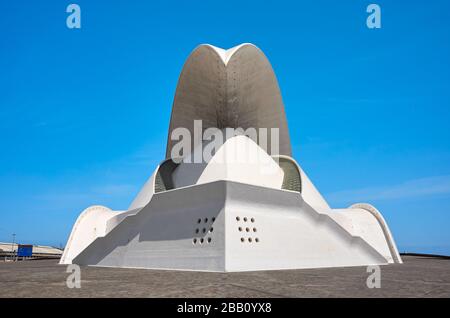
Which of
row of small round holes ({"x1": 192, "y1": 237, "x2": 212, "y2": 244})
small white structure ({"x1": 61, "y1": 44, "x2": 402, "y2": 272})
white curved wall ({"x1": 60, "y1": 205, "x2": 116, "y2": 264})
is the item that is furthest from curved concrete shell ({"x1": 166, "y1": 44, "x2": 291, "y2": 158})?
row of small round holes ({"x1": 192, "y1": 237, "x2": 212, "y2": 244})

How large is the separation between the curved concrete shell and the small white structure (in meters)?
0.06

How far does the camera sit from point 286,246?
1195 centimetres

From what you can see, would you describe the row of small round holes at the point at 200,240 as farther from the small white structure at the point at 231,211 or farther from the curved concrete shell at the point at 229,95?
the curved concrete shell at the point at 229,95

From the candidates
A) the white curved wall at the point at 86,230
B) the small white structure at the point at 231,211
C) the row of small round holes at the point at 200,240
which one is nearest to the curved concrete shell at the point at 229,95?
the small white structure at the point at 231,211

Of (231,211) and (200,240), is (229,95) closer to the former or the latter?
(231,211)

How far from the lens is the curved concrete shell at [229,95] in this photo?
19688mm

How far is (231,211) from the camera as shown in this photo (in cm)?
1132

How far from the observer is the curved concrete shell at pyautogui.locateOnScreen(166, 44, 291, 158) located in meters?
19.7

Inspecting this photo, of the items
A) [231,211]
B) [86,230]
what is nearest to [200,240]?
[231,211]

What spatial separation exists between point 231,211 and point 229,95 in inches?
414

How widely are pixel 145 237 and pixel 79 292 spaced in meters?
7.83

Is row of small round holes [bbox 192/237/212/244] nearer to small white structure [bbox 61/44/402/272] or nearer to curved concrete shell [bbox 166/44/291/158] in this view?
small white structure [bbox 61/44/402/272]
